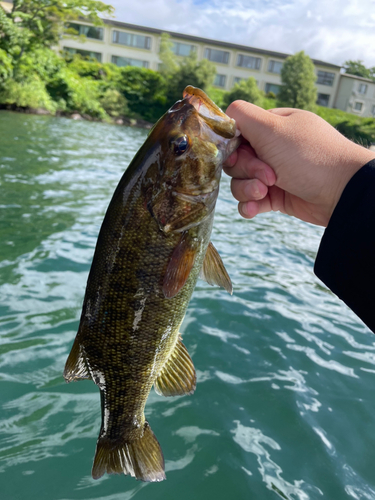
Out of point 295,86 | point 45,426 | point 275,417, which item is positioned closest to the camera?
point 45,426

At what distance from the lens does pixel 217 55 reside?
6159 centimetres

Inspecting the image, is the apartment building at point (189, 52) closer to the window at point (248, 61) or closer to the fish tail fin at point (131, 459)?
the window at point (248, 61)

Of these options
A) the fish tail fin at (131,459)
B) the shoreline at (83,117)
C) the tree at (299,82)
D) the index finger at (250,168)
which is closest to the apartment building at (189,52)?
the tree at (299,82)

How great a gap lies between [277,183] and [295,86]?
5733 cm

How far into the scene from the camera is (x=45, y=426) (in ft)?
11.3

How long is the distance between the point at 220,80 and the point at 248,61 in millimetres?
4996

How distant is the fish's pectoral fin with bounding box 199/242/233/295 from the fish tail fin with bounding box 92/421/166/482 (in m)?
0.99

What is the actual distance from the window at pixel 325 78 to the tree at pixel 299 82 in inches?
464

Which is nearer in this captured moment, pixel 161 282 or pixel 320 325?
pixel 161 282

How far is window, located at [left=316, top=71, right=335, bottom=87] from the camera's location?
6506cm

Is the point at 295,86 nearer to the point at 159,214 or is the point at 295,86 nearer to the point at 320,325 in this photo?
the point at 320,325

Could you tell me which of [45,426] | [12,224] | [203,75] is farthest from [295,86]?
[45,426]

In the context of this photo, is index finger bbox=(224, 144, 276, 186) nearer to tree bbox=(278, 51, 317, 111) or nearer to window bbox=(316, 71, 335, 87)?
tree bbox=(278, 51, 317, 111)

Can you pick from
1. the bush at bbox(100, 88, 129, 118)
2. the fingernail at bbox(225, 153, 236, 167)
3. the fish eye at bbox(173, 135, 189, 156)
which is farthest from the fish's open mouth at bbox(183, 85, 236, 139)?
the bush at bbox(100, 88, 129, 118)
